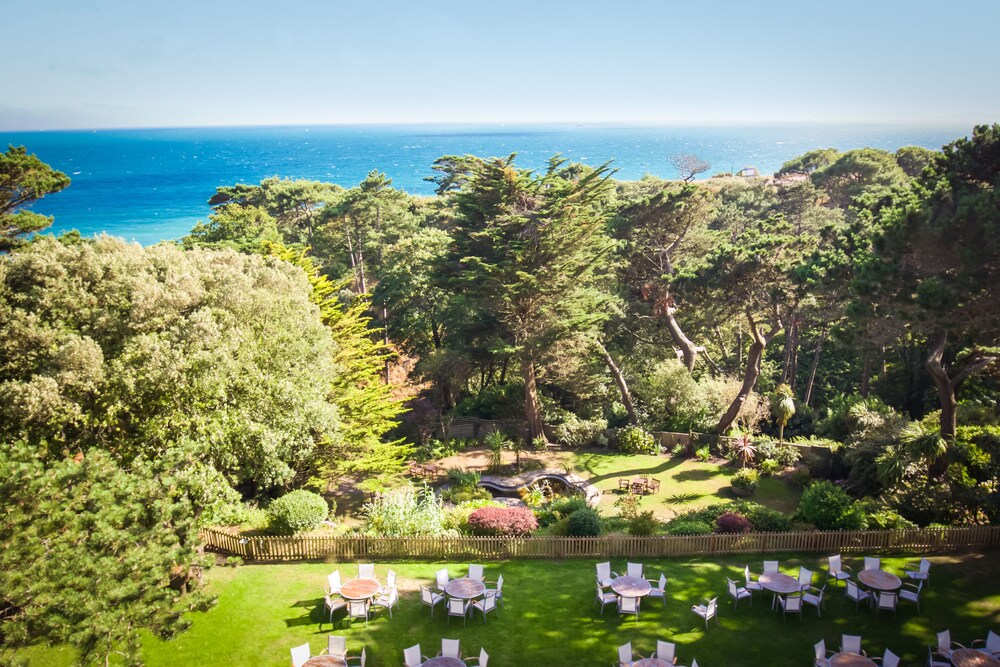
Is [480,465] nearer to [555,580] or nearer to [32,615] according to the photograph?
[555,580]

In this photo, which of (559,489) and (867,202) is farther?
(559,489)

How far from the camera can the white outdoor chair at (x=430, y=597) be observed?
13.3 meters

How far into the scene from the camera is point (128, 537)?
30.9ft

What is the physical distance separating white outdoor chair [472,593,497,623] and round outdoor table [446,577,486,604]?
24cm

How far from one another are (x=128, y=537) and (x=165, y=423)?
208 inches

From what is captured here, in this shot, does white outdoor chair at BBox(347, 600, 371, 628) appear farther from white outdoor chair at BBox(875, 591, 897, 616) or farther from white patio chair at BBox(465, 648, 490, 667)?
white outdoor chair at BBox(875, 591, 897, 616)

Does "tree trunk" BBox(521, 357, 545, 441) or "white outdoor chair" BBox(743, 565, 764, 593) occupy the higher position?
"white outdoor chair" BBox(743, 565, 764, 593)

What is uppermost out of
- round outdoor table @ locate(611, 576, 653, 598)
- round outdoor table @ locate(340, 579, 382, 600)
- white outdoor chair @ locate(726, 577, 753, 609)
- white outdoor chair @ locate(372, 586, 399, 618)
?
round outdoor table @ locate(611, 576, 653, 598)

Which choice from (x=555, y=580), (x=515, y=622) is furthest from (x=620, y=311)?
(x=515, y=622)

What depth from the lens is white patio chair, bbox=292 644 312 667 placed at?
10.8 meters

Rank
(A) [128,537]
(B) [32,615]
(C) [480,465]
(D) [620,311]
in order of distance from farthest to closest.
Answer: (D) [620,311], (C) [480,465], (A) [128,537], (B) [32,615]

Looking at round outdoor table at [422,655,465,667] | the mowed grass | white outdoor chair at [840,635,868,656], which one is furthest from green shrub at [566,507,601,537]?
white outdoor chair at [840,635,868,656]

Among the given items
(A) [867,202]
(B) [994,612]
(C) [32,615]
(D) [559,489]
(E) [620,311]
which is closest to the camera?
(C) [32,615]

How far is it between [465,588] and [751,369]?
17.7 m
